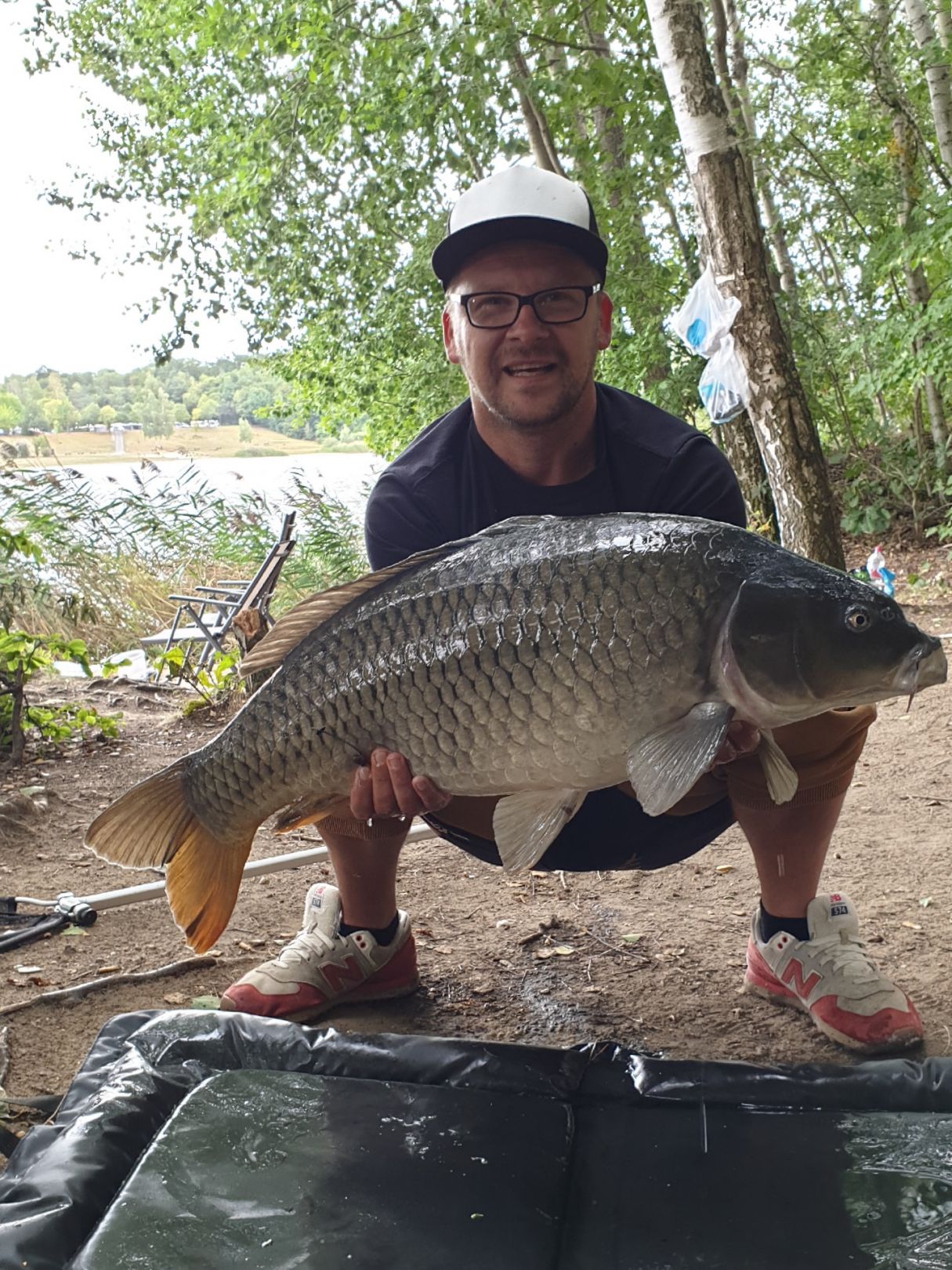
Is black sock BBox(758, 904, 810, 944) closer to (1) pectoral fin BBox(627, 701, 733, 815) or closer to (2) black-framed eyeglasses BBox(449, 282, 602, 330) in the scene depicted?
(1) pectoral fin BBox(627, 701, 733, 815)

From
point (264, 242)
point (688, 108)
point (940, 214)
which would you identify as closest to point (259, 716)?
point (688, 108)

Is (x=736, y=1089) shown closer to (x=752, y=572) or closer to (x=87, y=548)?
(x=752, y=572)

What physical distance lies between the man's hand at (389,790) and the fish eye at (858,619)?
56 cm

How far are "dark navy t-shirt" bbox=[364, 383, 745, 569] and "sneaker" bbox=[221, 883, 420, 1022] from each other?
0.62m

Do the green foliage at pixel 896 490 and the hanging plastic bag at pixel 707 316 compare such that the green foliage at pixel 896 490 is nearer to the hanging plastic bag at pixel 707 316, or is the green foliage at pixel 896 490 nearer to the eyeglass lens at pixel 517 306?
the hanging plastic bag at pixel 707 316

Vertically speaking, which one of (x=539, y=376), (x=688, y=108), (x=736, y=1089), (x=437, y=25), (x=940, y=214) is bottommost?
(x=736, y=1089)

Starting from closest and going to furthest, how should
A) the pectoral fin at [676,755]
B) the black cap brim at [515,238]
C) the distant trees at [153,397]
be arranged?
the pectoral fin at [676,755]
the black cap brim at [515,238]
the distant trees at [153,397]

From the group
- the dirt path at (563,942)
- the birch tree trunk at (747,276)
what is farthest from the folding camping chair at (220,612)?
the birch tree trunk at (747,276)

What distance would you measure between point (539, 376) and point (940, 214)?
3901 millimetres

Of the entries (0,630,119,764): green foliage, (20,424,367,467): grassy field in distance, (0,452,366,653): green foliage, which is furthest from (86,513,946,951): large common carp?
(20,424,367,467): grassy field in distance

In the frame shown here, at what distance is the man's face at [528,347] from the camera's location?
1754 millimetres

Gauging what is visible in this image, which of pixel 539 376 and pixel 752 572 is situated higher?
pixel 539 376

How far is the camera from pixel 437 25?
5.86 m

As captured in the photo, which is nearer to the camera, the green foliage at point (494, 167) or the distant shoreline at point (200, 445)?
the green foliage at point (494, 167)
